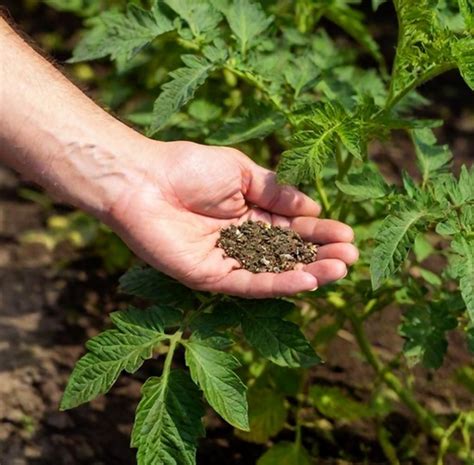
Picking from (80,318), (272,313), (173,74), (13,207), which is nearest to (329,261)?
(272,313)

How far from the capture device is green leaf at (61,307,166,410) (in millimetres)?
2053

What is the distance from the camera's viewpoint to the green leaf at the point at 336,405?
2.78 m

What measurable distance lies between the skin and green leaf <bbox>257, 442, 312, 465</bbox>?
68cm

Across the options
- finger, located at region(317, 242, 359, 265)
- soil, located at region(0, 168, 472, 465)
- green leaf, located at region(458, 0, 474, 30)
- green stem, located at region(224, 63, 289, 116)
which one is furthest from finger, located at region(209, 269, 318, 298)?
soil, located at region(0, 168, 472, 465)

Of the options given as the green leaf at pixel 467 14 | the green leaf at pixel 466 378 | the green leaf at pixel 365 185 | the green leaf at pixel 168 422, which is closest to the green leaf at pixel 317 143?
the green leaf at pixel 365 185

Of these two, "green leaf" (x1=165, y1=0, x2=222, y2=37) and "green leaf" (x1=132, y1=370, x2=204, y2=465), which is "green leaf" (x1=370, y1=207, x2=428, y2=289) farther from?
"green leaf" (x1=165, y1=0, x2=222, y2=37)

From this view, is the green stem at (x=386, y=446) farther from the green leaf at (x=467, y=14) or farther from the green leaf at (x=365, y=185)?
the green leaf at (x=467, y=14)

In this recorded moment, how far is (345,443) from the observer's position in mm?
2947

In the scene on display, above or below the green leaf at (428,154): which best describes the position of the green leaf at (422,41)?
above

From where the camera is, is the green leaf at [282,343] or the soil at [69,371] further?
the soil at [69,371]

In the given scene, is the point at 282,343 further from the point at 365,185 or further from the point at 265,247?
the point at 365,185

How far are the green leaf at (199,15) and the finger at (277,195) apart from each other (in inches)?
15.8

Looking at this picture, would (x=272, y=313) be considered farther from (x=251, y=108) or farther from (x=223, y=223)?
(x=251, y=108)

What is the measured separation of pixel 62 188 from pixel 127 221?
217 mm
